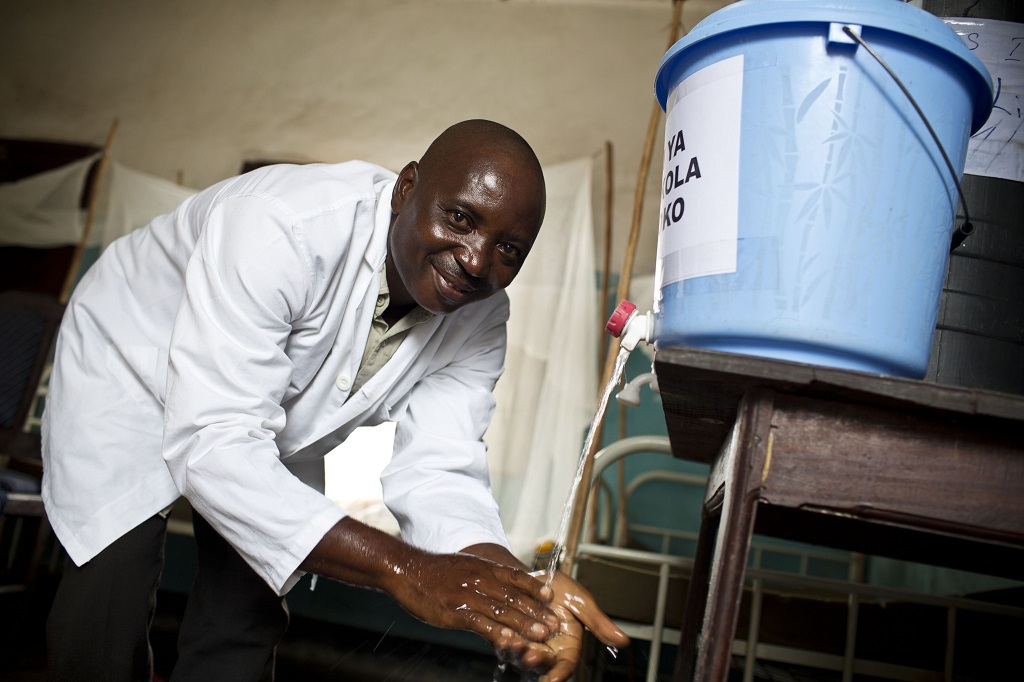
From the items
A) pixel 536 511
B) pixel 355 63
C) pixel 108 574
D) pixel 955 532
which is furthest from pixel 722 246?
pixel 355 63

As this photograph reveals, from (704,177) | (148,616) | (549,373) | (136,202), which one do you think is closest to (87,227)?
(136,202)

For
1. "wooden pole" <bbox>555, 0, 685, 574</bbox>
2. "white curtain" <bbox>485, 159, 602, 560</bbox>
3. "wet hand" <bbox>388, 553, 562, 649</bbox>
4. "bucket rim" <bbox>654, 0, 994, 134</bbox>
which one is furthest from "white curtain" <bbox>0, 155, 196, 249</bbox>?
"bucket rim" <bbox>654, 0, 994, 134</bbox>

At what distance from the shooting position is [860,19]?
674mm

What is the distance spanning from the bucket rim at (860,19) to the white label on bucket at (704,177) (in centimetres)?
3

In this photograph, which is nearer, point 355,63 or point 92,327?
point 92,327

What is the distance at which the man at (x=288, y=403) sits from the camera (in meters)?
0.89

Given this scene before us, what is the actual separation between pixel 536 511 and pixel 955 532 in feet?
6.73

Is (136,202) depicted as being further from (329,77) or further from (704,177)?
(704,177)

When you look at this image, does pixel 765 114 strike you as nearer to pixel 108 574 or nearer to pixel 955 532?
pixel 955 532

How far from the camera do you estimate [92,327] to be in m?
1.22

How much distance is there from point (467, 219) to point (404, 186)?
0.54 feet

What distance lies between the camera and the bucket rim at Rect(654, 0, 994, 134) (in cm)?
68

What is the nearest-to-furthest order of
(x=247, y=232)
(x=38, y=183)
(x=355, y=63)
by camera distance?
(x=247, y=232) → (x=38, y=183) → (x=355, y=63)

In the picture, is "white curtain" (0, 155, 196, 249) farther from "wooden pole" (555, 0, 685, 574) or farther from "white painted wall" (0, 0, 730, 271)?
"wooden pole" (555, 0, 685, 574)
